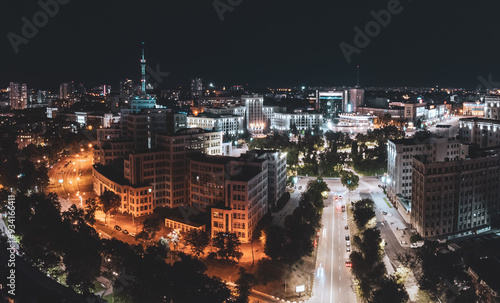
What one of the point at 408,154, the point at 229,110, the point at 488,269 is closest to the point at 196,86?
the point at 229,110

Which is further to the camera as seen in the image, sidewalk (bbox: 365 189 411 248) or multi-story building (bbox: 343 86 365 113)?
multi-story building (bbox: 343 86 365 113)

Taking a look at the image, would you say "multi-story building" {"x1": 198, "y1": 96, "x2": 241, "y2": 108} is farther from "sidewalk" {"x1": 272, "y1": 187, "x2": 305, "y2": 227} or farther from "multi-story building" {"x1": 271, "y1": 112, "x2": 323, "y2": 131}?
"sidewalk" {"x1": 272, "y1": 187, "x2": 305, "y2": 227}

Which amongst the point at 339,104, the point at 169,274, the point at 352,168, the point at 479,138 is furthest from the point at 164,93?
the point at 169,274

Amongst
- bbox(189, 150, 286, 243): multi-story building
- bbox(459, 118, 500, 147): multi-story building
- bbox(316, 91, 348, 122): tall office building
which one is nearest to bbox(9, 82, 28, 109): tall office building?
bbox(316, 91, 348, 122): tall office building

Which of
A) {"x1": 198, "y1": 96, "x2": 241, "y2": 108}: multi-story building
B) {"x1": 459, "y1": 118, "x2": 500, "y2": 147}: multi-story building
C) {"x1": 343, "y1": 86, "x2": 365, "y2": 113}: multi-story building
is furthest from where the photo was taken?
{"x1": 343, "y1": 86, "x2": 365, "y2": 113}: multi-story building

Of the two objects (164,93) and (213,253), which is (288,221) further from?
(164,93)

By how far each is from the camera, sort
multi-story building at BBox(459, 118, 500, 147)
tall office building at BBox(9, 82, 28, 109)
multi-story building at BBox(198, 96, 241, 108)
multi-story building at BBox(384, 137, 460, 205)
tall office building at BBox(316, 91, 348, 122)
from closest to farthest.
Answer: multi-story building at BBox(384, 137, 460, 205) → multi-story building at BBox(459, 118, 500, 147) → multi-story building at BBox(198, 96, 241, 108) → tall office building at BBox(316, 91, 348, 122) → tall office building at BBox(9, 82, 28, 109)
